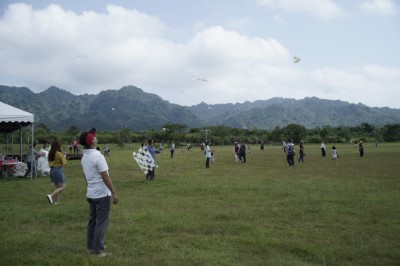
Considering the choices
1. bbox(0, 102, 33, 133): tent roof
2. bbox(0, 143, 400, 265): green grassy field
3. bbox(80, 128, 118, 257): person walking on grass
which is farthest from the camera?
bbox(0, 102, 33, 133): tent roof

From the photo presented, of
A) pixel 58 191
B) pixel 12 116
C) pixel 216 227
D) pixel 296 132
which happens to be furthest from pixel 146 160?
pixel 296 132

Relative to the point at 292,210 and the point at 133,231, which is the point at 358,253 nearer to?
the point at 292,210

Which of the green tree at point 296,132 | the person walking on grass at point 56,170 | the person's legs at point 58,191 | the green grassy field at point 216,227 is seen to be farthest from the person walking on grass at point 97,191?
the green tree at point 296,132

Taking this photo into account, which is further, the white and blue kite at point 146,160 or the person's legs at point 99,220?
the white and blue kite at point 146,160

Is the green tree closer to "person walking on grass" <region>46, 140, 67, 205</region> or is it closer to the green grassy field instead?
the green grassy field

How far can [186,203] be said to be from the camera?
10289 mm

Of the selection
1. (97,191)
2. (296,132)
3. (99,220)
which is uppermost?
(296,132)

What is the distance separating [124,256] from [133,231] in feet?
4.94

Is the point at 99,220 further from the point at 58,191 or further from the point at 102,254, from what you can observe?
the point at 58,191

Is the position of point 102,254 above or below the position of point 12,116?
below

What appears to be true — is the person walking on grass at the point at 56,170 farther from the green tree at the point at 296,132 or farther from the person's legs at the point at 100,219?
the green tree at the point at 296,132

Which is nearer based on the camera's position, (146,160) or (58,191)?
(58,191)

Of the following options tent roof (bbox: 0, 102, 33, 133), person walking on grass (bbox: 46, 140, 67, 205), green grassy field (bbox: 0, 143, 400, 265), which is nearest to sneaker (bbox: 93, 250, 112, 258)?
green grassy field (bbox: 0, 143, 400, 265)

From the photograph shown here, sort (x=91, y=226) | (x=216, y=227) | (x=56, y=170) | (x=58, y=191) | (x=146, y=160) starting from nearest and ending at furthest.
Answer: (x=91, y=226) < (x=216, y=227) < (x=58, y=191) < (x=56, y=170) < (x=146, y=160)
